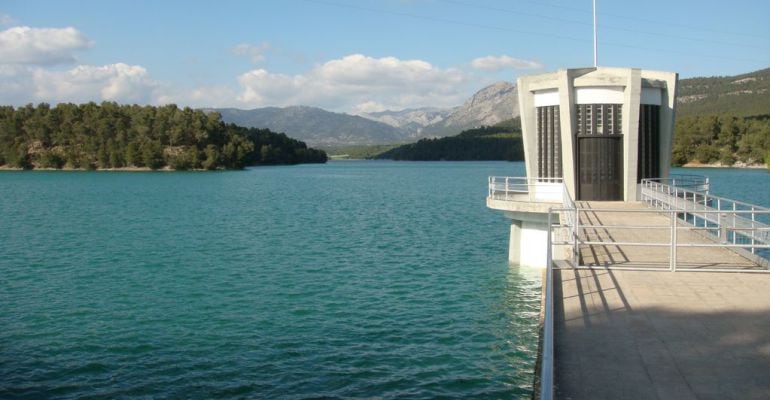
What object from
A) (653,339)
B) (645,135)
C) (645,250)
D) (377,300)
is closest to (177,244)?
(377,300)

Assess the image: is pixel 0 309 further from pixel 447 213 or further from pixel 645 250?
pixel 447 213

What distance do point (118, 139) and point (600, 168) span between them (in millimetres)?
145860

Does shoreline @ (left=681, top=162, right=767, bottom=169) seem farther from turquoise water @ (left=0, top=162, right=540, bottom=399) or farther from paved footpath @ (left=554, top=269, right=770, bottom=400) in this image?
paved footpath @ (left=554, top=269, right=770, bottom=400)

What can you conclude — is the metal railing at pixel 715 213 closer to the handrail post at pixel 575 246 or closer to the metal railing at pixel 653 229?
the metal railing at pixel 653 229

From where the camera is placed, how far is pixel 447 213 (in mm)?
49125

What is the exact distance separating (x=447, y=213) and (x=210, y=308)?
102ft

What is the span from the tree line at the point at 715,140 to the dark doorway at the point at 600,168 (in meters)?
128

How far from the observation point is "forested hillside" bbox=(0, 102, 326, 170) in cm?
15188

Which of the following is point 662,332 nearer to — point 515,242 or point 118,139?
point 515,242

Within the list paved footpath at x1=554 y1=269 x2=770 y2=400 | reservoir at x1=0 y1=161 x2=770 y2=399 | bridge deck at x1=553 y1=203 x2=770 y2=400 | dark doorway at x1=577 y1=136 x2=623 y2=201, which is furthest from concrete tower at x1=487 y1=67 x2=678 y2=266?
paved footpath at x1=554 y1=269 x2=770 y2=400

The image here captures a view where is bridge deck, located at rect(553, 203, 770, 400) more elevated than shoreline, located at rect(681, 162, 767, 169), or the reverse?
bridge deck, located at rect(553, 203, 770, 400)

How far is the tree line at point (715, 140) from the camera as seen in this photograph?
144 m

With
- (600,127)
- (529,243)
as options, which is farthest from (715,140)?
(529,243)

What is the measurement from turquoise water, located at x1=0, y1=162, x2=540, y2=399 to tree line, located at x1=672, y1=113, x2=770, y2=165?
122m
